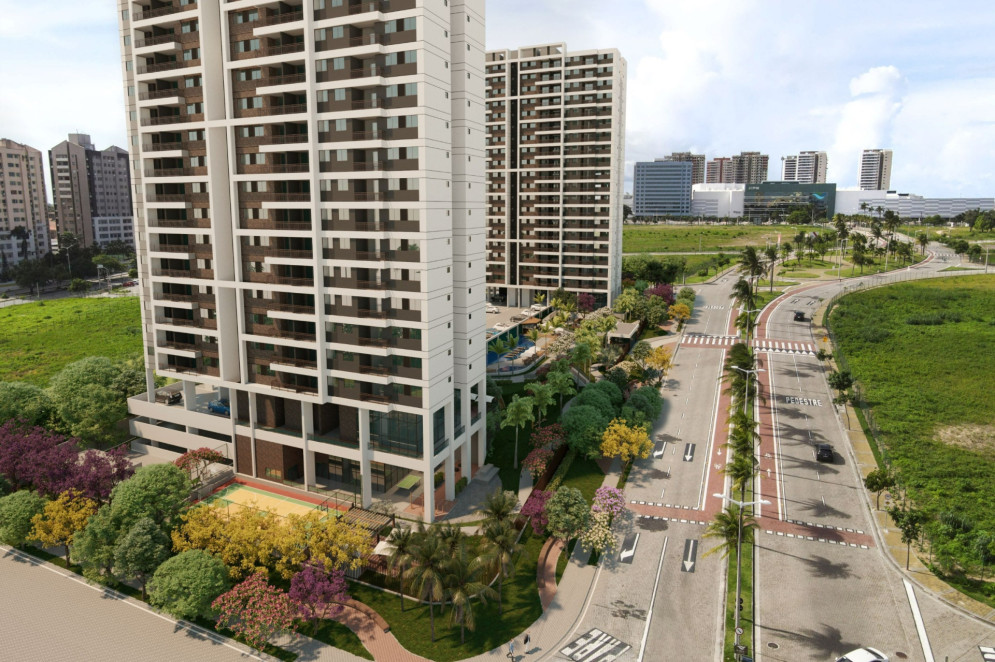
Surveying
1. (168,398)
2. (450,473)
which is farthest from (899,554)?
(168,398)

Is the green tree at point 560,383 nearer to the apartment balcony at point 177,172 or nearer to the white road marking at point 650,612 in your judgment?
the white road marking at point 650,612

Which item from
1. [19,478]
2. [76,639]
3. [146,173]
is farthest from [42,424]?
[76,639]

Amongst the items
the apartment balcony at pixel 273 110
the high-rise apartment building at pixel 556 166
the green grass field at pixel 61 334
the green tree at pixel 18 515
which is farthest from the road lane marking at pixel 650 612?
the green grass field at pixel 61 334

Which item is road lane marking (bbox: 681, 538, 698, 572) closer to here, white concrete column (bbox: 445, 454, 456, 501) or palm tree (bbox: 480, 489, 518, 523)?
palm tree (bbox: 480, 489, 518, 523)

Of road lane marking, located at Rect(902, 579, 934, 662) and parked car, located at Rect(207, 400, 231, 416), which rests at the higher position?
parked car, located at Rect(207, 400, 231, 416)

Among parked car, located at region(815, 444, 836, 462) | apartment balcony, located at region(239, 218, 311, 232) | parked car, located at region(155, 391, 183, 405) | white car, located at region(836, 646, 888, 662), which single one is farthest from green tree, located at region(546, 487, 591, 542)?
parked car, located at region(155, 391, 183, 405)

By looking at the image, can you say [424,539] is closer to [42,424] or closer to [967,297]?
[42,424]
